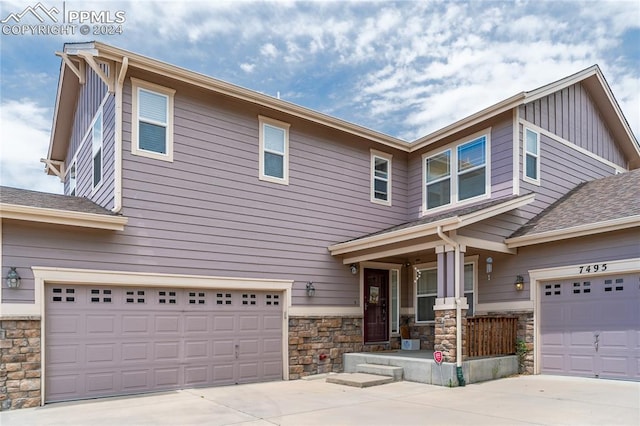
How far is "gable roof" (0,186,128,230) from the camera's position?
676 cm

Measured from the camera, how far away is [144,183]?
8.12 metres

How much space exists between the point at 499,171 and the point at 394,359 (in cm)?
458

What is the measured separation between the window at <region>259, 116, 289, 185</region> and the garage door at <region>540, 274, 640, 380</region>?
5.81 m

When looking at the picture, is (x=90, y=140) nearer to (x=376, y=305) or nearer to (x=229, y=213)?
(x=229, y=213)

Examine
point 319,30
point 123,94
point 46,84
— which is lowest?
point 123,94

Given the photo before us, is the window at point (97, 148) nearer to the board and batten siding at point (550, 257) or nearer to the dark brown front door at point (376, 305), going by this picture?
the dark brown front door at point (376, 305)

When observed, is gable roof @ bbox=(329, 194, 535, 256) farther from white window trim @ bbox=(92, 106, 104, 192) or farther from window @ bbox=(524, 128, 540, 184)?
white window trim @ bbox=(92, 106, 104, 192)

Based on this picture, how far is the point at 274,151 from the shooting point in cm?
994

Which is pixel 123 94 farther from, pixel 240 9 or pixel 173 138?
pixel 240 9

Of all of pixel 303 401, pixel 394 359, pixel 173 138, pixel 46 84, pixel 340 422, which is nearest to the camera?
pixel 340 422

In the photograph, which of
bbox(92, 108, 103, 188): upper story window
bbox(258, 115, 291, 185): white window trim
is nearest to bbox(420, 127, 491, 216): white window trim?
bbox(258, 115, 291, 185): white window trim

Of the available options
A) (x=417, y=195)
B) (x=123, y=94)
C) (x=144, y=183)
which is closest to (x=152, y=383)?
(x=144, y=183)

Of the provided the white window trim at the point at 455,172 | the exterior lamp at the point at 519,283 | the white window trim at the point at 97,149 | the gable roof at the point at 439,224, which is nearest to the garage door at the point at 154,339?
the gable roof at the point at 439,224

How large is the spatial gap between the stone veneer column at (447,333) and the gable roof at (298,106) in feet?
14.5
